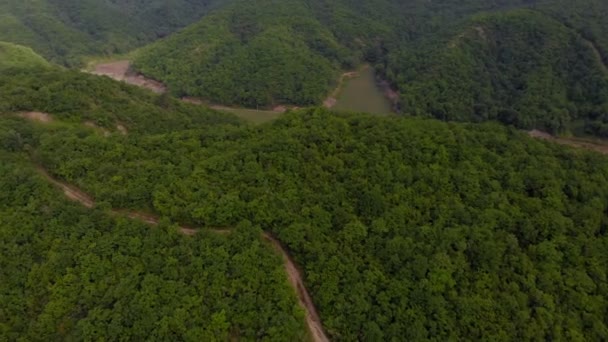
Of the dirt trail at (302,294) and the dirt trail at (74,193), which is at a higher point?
the dirt trail at (74,193)

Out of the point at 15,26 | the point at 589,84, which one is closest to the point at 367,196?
the point at 589,84

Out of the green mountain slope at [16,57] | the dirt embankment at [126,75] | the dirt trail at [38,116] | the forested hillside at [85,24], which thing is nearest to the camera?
the dirt trail at [38,116]

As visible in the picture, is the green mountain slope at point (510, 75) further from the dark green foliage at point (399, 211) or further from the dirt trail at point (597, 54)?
the dark green foliage at point (399, 211)

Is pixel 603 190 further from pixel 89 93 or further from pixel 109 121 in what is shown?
pixel 89 93

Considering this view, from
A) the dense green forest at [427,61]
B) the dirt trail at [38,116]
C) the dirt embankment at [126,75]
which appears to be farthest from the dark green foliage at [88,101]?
the dirt embankment at [126,75]

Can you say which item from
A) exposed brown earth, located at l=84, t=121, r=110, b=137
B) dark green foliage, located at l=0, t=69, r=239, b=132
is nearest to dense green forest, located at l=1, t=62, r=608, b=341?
exposed brown earth, located at l=84, t=121, r=110, b=137

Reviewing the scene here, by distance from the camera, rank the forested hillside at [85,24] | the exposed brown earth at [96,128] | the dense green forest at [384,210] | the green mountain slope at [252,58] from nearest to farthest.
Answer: the dense green forest at [384,210] → the exposed brown earth at [96,128] → the green mountain slope at [252,58] → the forested hillside at [85,24]

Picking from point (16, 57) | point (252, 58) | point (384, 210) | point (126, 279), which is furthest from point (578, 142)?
point (16, 57)
